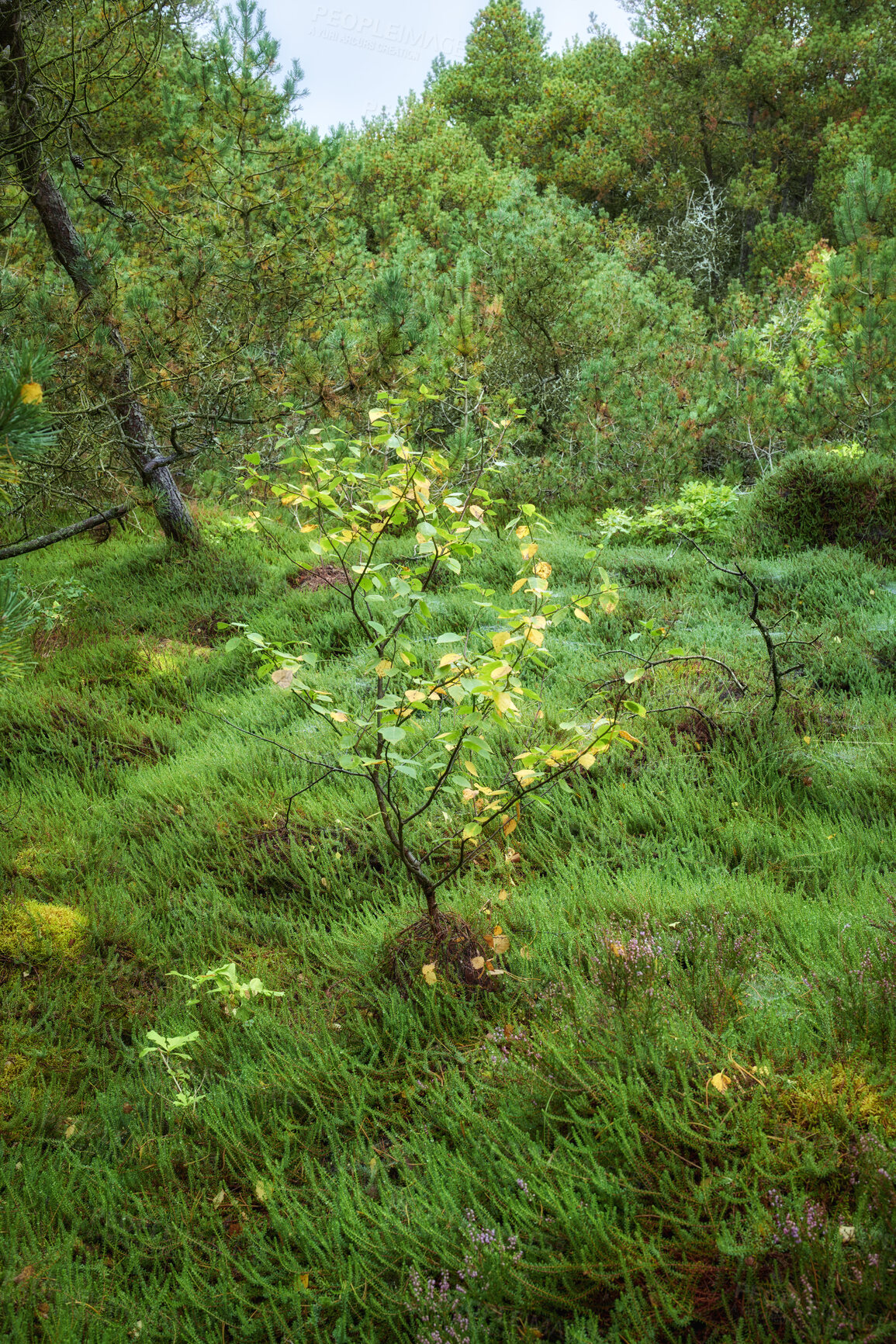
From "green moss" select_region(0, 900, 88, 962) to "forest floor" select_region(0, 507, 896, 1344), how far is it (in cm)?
2

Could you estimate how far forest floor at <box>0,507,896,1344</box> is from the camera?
1339 millimetres

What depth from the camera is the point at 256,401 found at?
17.6 ft

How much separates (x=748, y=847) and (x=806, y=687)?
123cm

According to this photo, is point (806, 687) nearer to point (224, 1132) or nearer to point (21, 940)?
point (224, 1132)

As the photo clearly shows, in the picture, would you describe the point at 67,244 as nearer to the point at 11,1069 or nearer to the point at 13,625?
the point at 13,625

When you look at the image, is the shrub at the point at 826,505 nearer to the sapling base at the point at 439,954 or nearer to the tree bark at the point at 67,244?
the sapling base at the point at 439,954

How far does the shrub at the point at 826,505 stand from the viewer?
5.47 meters

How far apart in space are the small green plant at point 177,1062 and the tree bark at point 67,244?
8.68ft

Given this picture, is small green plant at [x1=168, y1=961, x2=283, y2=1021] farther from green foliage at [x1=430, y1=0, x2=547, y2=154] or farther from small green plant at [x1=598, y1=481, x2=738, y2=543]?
green foliage at [x1=430, y1=0, x2=547, y2=154]

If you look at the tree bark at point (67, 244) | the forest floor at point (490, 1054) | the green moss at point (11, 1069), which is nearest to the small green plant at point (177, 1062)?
the forest floor at point (490, 1054)

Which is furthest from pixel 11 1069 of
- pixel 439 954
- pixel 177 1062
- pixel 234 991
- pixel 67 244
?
pixel 67 244

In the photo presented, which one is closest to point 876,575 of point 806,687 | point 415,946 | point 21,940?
point 806,687

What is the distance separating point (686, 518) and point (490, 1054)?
5.21 meters

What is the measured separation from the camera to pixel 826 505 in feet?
18.7
